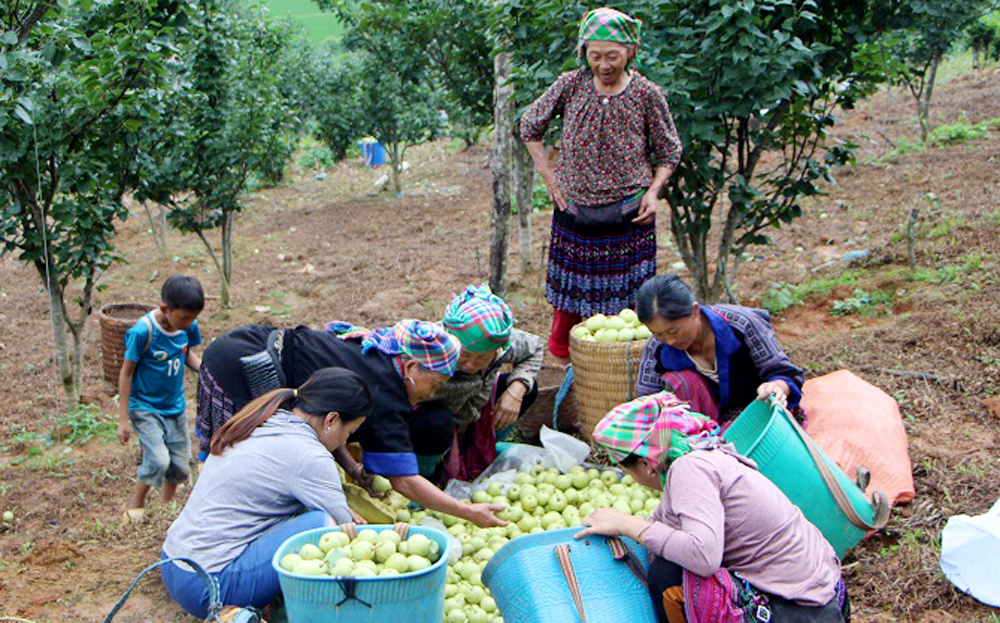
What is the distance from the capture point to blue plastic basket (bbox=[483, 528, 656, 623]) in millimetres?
2695

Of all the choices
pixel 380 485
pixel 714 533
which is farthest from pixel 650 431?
pixel 380 485

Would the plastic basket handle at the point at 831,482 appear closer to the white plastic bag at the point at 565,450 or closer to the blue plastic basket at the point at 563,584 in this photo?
the blue plastic basket at the point at 563,584

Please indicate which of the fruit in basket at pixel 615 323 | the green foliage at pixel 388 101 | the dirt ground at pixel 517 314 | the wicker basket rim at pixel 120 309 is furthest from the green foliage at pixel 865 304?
the green foliage at pixel 388 101

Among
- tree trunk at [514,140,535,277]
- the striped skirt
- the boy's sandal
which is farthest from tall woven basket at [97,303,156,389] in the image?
the striped skirt

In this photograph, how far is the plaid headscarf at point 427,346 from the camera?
3.25 metres

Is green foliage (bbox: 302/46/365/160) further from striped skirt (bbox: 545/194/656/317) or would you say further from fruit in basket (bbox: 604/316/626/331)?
fruit in basket (bbox: 604/316/626/331)

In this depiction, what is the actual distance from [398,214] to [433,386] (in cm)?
1194

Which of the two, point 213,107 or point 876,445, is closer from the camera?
point 876,445

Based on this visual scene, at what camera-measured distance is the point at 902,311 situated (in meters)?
6.23

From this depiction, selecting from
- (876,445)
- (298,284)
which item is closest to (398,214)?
(298,284)

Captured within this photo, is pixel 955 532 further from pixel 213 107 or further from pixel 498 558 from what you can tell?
pixel 213 107

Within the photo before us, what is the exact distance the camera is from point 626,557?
110 inches

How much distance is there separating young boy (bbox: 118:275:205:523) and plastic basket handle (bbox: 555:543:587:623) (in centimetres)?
253

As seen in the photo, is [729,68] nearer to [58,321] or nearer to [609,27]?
[609,27]
